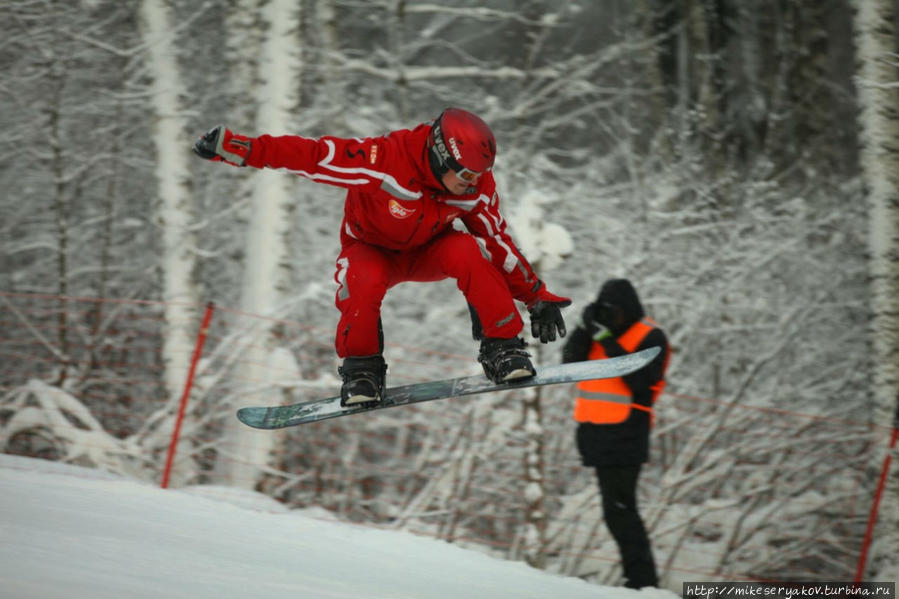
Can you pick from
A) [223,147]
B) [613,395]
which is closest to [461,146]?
[223,147]

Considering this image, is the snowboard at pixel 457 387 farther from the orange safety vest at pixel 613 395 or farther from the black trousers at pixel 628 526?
the black trousers at pixel 628 526

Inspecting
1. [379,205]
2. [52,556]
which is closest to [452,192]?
[379,205]

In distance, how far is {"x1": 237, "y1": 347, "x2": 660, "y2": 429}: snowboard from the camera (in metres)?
3.30

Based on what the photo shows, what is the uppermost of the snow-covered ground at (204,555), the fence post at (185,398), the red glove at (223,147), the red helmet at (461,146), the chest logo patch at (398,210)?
the red helmet at (461,146)

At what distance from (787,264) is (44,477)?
685 centimetres

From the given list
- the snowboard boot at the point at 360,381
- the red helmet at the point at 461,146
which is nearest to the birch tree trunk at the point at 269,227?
the snowboard boot at the point at 360,381

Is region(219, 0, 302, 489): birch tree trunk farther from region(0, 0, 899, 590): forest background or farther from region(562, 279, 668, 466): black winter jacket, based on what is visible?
region(562, 279, 668, 466): black winter jacket

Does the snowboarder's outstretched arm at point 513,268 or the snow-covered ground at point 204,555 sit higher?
the snowboarder's outstretched arm at point 513,268

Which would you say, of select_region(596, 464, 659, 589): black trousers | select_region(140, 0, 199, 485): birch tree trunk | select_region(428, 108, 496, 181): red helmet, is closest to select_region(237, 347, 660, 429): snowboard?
select_region(596, 464, 659, 589): black trousers

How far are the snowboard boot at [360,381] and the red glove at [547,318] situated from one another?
0.71m

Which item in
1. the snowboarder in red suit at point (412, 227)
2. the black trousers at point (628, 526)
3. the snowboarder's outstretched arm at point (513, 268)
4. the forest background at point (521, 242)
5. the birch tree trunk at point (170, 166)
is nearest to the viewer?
the snowboarder in red suit at point (412, 227)

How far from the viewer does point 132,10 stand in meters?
7.84

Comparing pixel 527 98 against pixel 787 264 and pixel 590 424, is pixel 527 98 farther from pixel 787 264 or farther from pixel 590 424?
pixel 590 424

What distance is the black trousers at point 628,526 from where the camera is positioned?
11.4 ft
